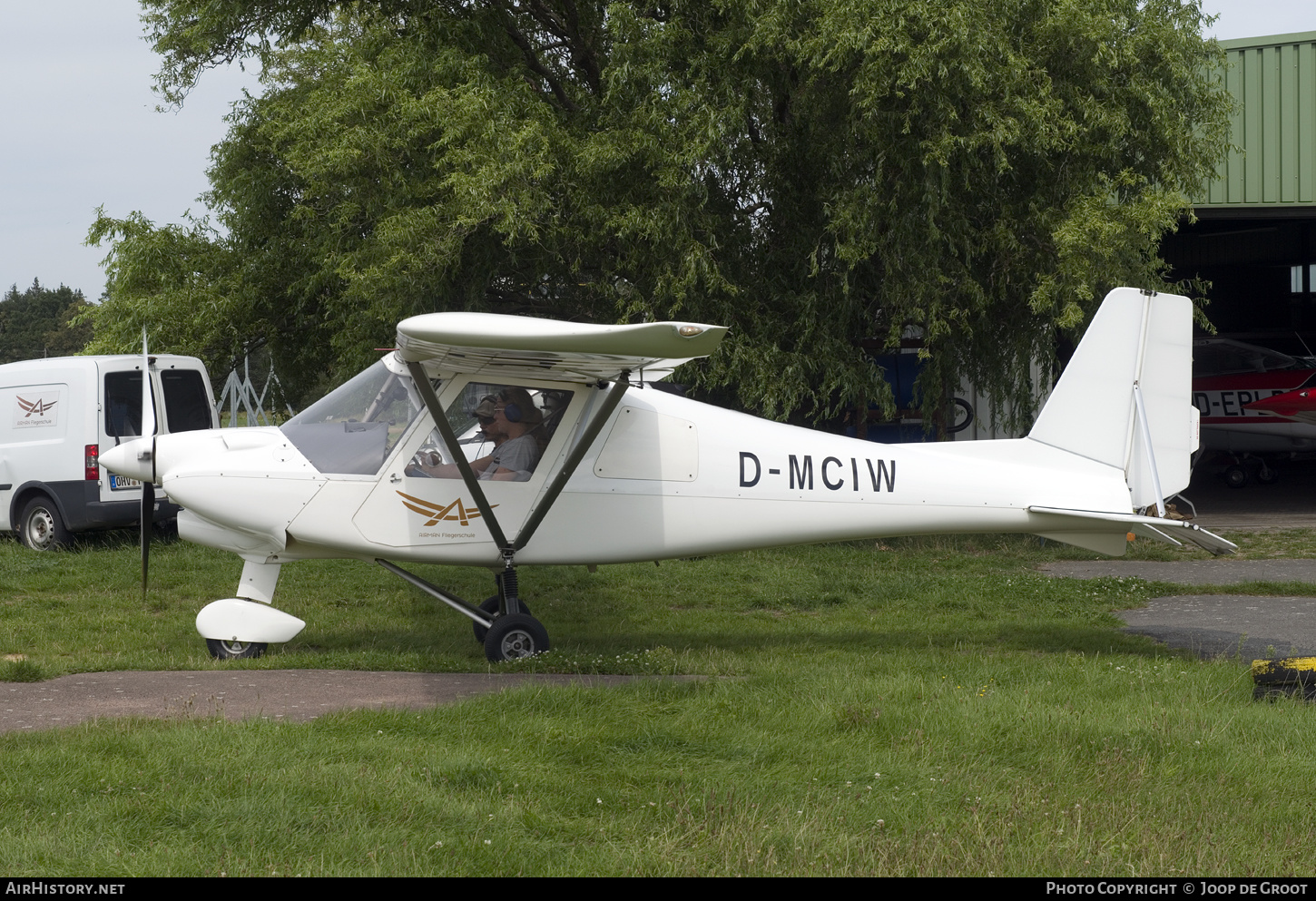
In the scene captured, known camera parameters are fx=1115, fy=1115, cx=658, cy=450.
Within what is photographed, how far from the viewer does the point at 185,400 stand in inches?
545

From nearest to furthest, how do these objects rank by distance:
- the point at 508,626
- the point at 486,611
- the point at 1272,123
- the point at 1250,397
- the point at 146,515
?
the point at 508,626, the point at 146,515, the point at 486,611, the point at 1272,123, the point at 1250,397

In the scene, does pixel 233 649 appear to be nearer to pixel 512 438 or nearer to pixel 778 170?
pixel 512 438

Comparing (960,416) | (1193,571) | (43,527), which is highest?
(960,416)

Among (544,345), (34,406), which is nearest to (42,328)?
(34,406)

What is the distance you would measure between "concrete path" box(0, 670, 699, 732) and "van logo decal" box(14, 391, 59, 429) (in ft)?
24.2

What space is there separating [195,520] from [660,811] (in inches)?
198

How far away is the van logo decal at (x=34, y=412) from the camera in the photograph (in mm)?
13391

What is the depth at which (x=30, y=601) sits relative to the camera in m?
10.2

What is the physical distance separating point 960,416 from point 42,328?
359 feet

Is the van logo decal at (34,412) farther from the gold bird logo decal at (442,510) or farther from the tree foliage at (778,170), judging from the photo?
the gold bird logo decal at (442,510)

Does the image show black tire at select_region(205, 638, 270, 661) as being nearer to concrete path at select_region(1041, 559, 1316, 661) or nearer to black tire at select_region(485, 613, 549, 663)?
black tire at select_region(485, 613, 549, 663)

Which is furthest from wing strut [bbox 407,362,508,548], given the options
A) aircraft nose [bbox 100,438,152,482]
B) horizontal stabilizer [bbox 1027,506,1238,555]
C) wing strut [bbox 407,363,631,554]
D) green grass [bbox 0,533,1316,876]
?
horizontal stabilizer [bbox 1027,506,1238,555]

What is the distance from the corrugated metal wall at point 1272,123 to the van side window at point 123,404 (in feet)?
47.1

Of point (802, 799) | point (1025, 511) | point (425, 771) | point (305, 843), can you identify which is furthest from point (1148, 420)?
point (305, 843)
